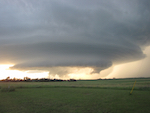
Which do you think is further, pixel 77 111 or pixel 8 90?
pixel 8 90

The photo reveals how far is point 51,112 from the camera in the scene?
12.6 meters

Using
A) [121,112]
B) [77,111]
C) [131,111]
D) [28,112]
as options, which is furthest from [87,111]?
[28,112]

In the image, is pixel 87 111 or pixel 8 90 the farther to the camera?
pixel 8 90

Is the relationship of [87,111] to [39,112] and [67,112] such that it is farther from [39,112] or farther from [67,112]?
[39,112]

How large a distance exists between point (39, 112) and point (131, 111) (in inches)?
363

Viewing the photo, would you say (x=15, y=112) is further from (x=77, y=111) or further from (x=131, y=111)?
(x=131, y=111)

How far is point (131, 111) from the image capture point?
504 inches

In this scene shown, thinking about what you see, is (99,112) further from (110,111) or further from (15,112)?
(15,112)

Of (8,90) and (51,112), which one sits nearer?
(51,112)

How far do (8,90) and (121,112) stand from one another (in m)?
31.0

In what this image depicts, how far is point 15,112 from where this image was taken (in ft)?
41.1

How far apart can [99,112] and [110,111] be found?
122 centimetres

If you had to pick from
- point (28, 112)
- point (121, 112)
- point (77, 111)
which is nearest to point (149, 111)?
point (121, 112)

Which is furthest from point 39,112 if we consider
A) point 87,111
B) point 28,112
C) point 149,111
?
point 149,111
